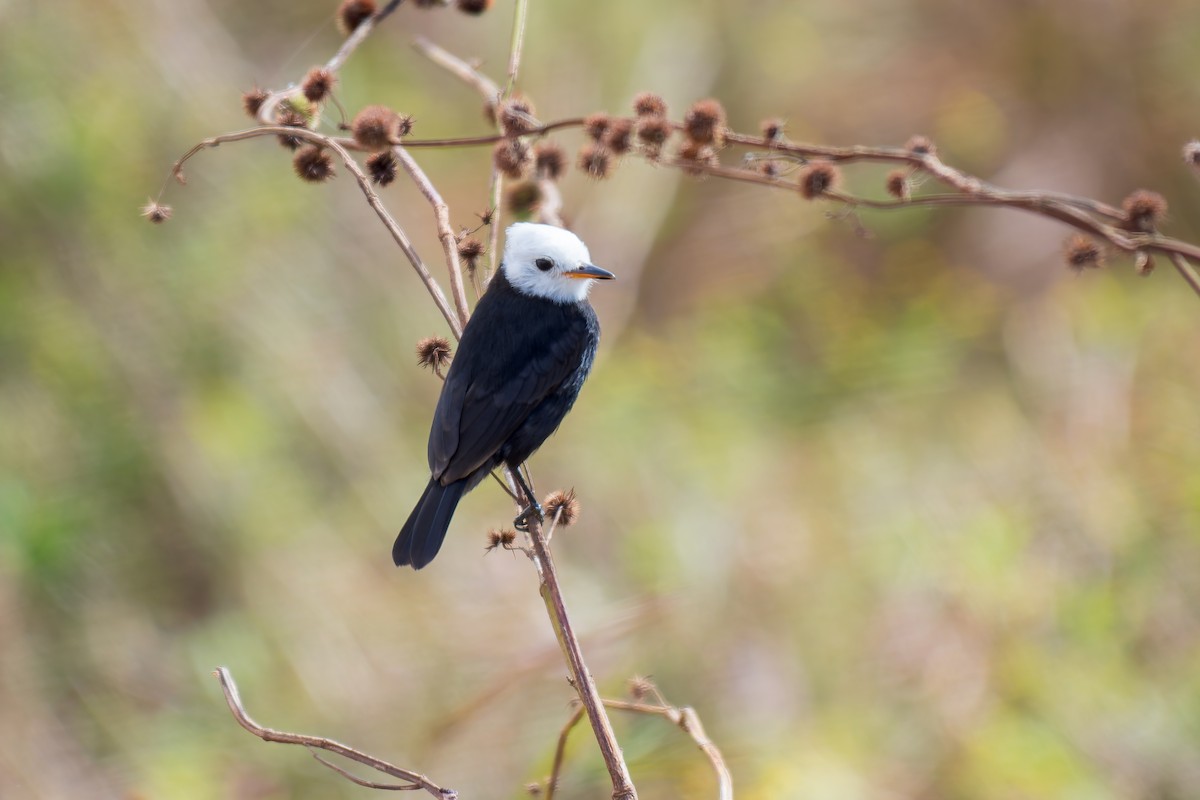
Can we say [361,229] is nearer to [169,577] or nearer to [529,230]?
[169,577]

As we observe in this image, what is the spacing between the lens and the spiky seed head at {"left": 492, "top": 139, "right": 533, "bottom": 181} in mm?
2352

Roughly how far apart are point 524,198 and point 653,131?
845 millimetres

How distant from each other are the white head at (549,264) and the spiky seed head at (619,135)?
4.00 ft

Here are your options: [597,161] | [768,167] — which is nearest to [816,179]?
[768,167]

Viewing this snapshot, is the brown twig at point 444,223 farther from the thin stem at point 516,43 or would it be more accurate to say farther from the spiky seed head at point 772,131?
the spiky seed head at point 772,131

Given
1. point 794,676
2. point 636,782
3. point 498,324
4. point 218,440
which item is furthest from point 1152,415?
point 218,440

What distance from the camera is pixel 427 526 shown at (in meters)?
3.04

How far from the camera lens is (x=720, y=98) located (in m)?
6.63

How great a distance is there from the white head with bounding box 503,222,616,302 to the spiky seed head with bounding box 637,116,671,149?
4.27ft

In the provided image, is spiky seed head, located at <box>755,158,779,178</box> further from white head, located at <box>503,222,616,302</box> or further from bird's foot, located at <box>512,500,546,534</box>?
white head, located at <box>503,222,616,302</box>

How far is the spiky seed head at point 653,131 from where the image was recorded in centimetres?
215

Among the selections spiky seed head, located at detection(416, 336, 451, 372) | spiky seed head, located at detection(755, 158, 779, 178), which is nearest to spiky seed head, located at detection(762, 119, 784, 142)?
spiky seed head, located at detection(755, 158, 779, 178)

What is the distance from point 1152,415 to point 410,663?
3513mm

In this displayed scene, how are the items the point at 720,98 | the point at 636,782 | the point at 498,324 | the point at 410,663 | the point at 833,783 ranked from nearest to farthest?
the point at 498,324, the point at 636,782, the point at 833,783, the point at 410,663, the point at 720,98
